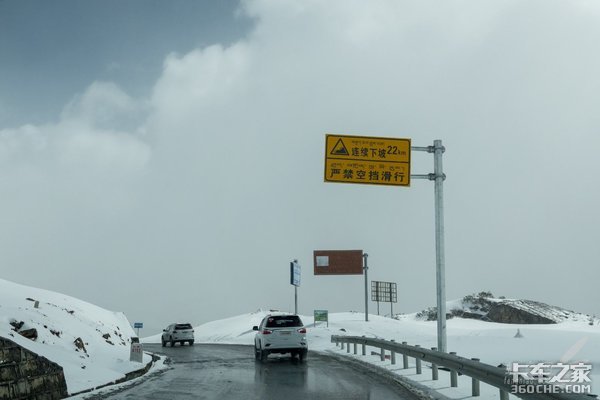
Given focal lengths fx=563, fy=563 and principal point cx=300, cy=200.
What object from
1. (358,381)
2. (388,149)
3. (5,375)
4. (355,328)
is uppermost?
(388,149)

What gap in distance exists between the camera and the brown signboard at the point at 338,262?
65.6m

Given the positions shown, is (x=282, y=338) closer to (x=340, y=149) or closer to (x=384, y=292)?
(x=340, y=149)

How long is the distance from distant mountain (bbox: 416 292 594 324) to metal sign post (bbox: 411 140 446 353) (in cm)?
7635

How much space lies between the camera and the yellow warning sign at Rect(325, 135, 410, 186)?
18.3 meters

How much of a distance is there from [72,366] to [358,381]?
707 cm

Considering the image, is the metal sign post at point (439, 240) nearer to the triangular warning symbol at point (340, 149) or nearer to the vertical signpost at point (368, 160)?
the vertical signpost at point (368, 160)

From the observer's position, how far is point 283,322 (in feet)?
71.7

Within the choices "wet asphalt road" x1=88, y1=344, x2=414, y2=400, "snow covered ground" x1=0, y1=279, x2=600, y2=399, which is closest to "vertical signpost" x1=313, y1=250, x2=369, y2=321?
"snow covered ground" x1=0, y1=279, x2=600, y2=399

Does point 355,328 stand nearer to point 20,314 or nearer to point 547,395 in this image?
point 20,314

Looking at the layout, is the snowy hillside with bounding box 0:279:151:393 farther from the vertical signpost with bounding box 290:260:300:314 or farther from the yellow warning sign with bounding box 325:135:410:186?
the vertical signpost with bounding box 290:260:300:314

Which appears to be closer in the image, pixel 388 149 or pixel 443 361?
pixel 443 361

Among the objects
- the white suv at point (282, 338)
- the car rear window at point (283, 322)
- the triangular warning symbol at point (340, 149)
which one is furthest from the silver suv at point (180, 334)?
the triangular warning symbol at point (340, 149)

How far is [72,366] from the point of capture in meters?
13.8

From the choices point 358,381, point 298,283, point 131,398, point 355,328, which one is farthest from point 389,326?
point 131,398
